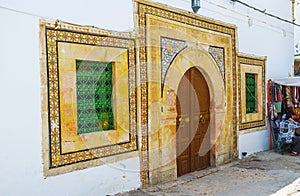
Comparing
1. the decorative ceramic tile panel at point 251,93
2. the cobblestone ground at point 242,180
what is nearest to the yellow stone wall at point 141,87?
the cobblestone ground at point 242,180

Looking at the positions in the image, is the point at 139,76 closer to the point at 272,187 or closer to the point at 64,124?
the point at 64,124

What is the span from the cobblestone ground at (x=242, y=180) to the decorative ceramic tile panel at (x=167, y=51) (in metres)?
1.62

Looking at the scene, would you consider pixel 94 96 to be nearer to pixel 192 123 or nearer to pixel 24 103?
pixel 24 103

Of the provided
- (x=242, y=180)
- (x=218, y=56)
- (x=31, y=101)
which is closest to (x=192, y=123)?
(x=242, y=180)

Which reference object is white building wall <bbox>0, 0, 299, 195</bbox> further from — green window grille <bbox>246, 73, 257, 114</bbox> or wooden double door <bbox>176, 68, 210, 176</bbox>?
green window grille <bbox>246, 73, 257, 114</bbox>

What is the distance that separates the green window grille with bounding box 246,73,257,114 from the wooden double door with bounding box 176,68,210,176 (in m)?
1.69

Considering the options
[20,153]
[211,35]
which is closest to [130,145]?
[20,153]

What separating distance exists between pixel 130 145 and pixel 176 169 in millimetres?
1184

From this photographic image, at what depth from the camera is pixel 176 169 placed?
17.9 ft

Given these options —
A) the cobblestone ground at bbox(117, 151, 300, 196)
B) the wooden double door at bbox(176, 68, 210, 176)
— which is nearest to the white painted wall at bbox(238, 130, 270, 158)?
the cobblestone ground at bbox(117, 151, 300, 196)

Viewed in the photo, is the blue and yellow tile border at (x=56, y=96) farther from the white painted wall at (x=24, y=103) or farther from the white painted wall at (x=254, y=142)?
the white painted wall at (x=254, y=142)

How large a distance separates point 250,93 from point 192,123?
238cm

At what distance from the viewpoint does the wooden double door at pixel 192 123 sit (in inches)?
223

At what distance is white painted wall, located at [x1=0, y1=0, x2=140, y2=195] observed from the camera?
3.35m
